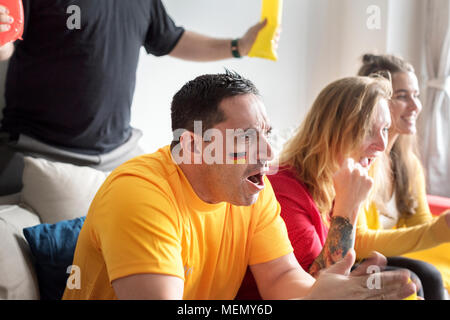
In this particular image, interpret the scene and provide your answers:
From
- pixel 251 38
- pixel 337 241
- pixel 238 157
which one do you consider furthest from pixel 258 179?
pixel 251 38

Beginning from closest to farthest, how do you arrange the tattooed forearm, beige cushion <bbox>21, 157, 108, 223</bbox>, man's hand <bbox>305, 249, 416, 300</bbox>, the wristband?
man's hand <bbox>305, 249, 416, 300</bbox> → the tattooed forearm → beige cushion <bbox>21, 157, 108, 223</bbox> → the wristband

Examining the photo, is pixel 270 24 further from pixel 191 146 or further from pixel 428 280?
pixel 428 280

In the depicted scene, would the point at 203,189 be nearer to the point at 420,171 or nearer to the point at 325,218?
the point at 325,218

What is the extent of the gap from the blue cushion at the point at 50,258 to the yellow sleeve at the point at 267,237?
0.44 metres

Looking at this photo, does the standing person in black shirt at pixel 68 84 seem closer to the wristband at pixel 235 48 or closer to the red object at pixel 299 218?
the wristband at pixel 235 48

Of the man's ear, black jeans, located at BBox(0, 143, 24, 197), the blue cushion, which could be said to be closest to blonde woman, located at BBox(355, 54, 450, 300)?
the man's ear

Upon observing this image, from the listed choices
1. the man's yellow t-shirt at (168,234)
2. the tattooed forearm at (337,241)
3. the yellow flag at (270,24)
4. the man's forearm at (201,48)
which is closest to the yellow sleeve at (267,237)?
the man's yellow t-shirt at (168,234)

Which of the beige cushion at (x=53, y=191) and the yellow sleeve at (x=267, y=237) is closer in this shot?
the yellow sleeve at (x=267, y=237)

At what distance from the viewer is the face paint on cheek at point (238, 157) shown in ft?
3.15

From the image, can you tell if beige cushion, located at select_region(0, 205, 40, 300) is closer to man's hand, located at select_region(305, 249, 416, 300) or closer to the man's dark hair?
the man's dark hair

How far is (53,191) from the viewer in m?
1.35

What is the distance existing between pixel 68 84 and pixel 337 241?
912 millimetres

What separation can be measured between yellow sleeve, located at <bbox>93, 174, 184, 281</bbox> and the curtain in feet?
7.11

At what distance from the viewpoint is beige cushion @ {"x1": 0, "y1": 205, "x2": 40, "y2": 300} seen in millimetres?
1097
